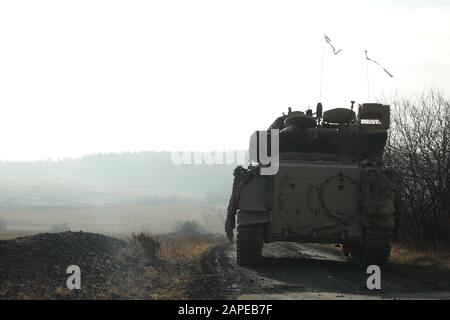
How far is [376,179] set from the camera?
1400 centimetres

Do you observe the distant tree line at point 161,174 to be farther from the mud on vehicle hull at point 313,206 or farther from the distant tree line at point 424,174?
the mud on vehicle hull at point 313,206

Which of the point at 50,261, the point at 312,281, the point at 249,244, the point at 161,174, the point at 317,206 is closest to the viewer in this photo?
the point at 50,261

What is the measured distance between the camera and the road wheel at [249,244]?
47.2 ft

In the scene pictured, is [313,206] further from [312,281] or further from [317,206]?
[312,281]

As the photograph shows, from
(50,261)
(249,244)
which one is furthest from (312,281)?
(50,261)

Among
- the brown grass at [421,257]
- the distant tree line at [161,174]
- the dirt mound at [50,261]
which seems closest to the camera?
the dirt mound at [50,261]

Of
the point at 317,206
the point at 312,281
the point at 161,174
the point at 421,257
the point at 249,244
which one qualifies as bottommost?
the point at 161,174

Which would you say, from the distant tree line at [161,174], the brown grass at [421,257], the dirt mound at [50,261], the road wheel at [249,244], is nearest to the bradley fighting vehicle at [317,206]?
the road wheel at [249,244]

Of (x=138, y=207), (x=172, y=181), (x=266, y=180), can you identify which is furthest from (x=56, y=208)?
(x=266, y=180)

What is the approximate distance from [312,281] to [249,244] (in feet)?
7.69

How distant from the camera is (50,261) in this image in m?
12.1

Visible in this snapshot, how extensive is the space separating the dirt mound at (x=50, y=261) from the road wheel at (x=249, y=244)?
2651mm

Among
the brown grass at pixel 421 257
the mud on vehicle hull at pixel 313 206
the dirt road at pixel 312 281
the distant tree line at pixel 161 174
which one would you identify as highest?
the mud on vehicle hull at pixel 313 206
